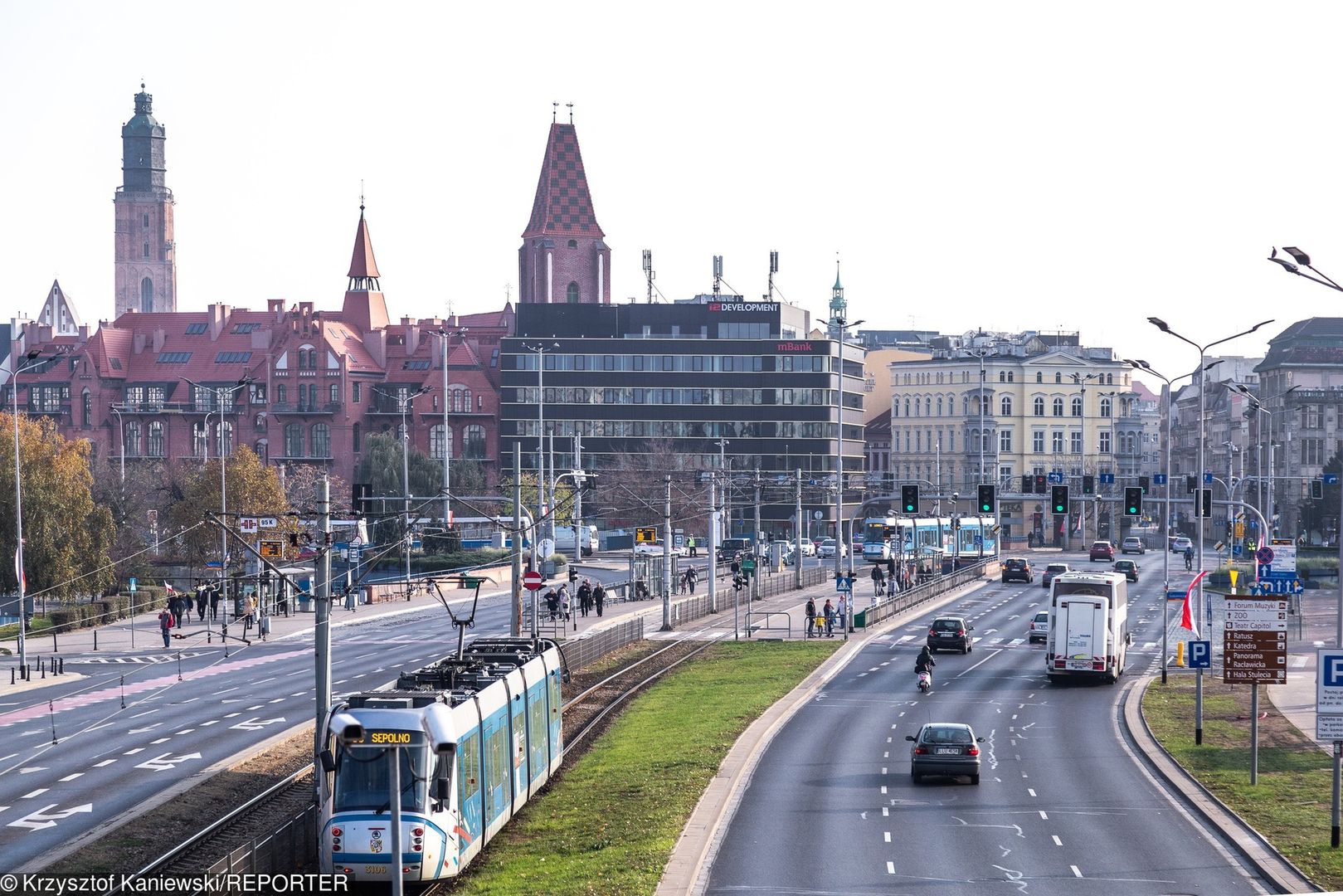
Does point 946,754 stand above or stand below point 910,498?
below

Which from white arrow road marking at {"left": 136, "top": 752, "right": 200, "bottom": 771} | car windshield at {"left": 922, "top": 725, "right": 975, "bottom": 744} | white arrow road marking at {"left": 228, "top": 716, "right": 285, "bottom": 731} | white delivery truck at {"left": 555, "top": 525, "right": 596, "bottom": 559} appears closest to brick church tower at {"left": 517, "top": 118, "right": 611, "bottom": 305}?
white delivery truck at {"left": 555, "top": 525, "right": 596, "bottom": 559}

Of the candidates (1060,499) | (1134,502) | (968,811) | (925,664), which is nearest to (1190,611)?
(925,664)

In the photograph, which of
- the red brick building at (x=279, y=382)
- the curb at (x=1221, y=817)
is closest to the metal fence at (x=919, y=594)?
the curb at (x=1221, y=817)

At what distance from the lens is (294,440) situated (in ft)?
530

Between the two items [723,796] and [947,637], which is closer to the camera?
[723,796]

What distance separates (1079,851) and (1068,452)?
14615 cm

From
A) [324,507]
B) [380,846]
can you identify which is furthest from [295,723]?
[380,846]

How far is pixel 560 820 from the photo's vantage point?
31.1m

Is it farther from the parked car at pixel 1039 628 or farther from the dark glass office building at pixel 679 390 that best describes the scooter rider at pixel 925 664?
the dark glass office building at pixel 679 390

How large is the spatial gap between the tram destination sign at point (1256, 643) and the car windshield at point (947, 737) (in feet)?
17.8

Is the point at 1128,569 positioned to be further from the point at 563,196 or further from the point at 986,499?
the point at 563,196

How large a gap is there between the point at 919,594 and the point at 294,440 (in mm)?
89439

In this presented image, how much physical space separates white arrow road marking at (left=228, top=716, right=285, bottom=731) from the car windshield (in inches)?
729

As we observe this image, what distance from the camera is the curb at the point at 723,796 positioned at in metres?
25.7
